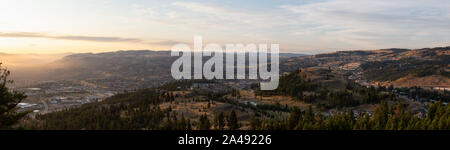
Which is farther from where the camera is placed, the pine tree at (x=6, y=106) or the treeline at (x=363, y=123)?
the treeline at (x=363, y=123)

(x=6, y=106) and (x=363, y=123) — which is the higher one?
(x=6, y=106)

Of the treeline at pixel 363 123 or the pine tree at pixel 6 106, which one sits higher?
the pine tree at pixel 6 106

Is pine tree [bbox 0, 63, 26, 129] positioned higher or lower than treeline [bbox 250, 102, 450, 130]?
higher

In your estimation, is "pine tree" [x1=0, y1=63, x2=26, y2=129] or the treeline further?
the treeline

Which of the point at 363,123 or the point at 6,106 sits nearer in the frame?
the point at 6,106
